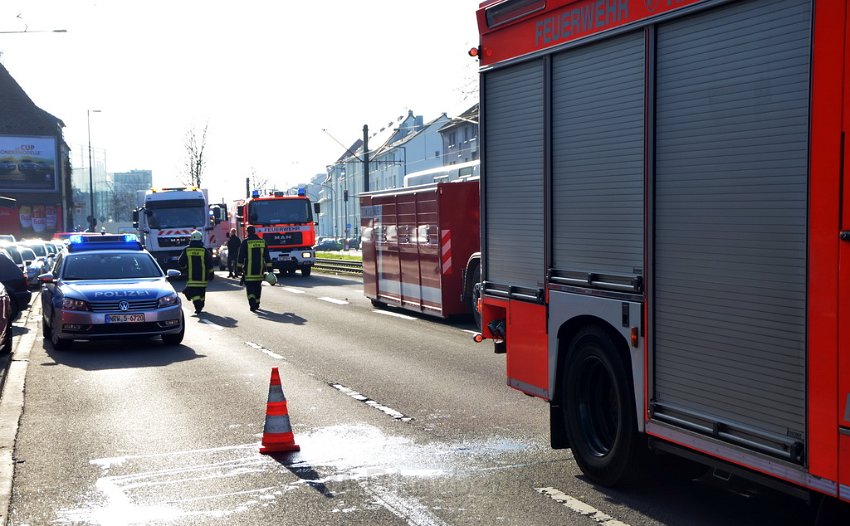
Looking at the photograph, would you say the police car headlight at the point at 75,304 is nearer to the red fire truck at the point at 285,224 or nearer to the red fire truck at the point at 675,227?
the red fire truck at the point at 675,227

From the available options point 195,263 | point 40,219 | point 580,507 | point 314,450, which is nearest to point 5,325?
point 195,263

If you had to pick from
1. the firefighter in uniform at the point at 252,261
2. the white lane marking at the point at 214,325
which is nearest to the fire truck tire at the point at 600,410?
the white lane marking at the point at 214,325

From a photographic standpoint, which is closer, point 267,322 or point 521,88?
point 521,88

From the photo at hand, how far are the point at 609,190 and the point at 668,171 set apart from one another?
620 mm

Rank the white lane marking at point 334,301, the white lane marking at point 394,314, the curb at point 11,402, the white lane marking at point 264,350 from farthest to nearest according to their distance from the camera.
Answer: the white lane marking at point 334,301, the white lane marking at point 394,314, the white lane marking at point 264,350, the curb at point 11,402

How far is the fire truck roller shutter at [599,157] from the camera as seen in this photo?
604 cm

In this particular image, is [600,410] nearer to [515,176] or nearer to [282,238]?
[515,176]

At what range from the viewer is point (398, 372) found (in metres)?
12.5

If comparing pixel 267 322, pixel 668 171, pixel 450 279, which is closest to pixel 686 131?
pixel 668 171

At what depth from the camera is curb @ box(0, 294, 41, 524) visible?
23.5 ft

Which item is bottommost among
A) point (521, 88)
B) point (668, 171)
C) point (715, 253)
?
point (715, 253)

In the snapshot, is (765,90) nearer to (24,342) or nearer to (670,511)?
(670,511)

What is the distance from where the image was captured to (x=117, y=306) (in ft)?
49.4

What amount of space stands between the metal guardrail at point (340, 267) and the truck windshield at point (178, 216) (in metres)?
6.05
